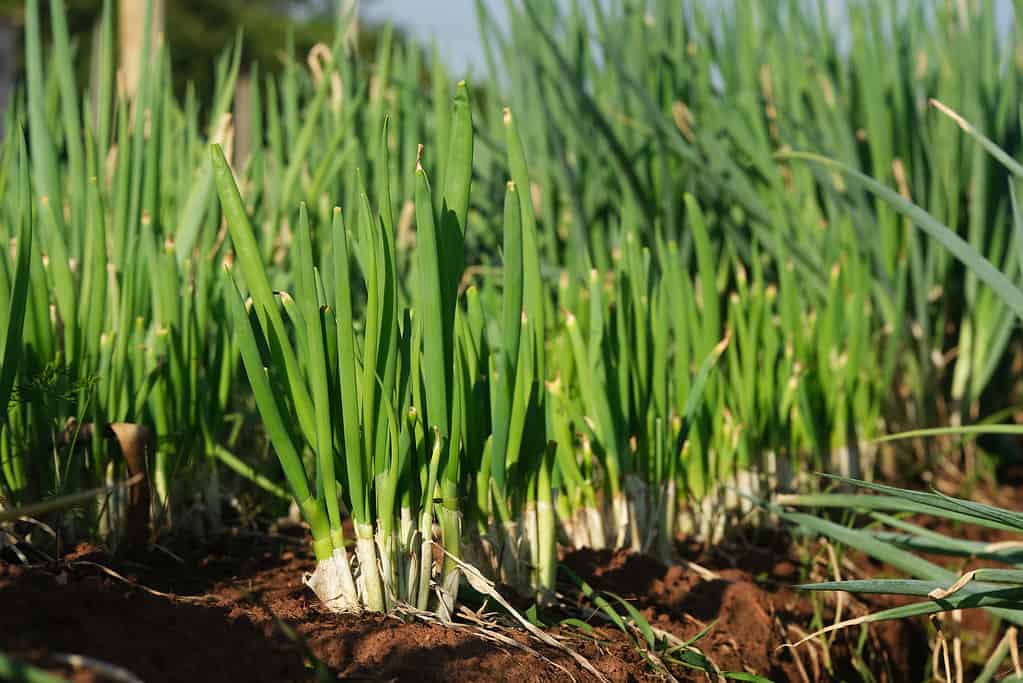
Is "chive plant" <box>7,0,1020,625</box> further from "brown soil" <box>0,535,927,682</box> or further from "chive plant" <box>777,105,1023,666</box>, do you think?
"chive plant" <box>777,105,1023,666</box>

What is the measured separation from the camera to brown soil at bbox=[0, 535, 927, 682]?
2.30 feet

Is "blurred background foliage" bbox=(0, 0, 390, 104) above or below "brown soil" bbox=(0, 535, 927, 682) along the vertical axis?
above

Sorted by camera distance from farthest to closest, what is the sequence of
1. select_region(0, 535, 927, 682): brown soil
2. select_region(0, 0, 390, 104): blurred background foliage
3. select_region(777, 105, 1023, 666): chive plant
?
select_region(0, 0, 390, 104): blurred background foliage, select_region(777, 105, 1023, 666): chive plant, select_region(0, 535, 927, 682): brown soil

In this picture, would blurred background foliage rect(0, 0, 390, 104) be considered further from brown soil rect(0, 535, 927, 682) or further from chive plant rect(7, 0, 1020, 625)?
brown soil rect(0, 535, 927, 682)

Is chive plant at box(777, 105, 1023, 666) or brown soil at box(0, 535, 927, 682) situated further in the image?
chive plant at box(777, 105, 1023, 666)

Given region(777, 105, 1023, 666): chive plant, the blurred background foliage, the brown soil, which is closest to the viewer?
the brown soil

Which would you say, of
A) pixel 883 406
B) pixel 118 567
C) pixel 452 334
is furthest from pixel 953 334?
pixel 118 567

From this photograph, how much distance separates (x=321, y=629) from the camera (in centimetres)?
81

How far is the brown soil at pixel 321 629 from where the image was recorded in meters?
0.70

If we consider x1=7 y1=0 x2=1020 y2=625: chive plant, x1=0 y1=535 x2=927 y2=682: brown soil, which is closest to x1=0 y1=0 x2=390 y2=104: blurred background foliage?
x1=7 y1=0 x2=1020 y2=625: chive plant

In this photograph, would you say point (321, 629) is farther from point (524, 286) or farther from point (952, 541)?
point (952, 541)

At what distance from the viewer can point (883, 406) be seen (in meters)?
1.74

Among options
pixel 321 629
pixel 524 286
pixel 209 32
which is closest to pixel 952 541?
pixel 524 286

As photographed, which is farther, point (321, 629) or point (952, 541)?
point (952, 541)
